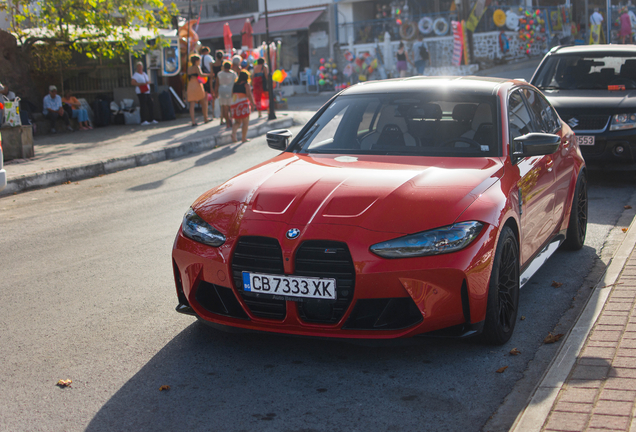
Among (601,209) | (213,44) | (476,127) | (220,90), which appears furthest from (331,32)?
(476,127)

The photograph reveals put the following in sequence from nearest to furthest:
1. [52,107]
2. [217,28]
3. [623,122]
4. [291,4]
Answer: [623,122] < [52,107] < [291,4] < [217,28]

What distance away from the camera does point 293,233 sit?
351 centimetres

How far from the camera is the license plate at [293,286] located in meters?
3.44

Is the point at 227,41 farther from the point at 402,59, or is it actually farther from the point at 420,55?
the point at 420,55

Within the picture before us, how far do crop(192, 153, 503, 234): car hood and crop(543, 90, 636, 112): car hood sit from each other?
5110 mm

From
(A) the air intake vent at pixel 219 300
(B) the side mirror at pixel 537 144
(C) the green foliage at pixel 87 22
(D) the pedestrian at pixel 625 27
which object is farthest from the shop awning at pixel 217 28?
(A) the air intake vent at pixel 219 300

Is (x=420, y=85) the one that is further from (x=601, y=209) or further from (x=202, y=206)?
(x=601, y=209)

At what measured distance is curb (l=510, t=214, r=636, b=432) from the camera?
292 cm

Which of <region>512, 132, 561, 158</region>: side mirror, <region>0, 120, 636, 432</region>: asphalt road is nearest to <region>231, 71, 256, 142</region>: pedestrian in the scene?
<region>0, 120, 636, 432</region>: asphalt road

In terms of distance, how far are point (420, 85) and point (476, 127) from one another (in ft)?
2.04

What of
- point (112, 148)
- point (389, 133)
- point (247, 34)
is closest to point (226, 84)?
point (112, 148)

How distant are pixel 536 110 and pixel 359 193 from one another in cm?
242

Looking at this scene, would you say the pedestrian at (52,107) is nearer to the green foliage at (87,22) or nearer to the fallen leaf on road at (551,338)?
the green foliage at (87,22)

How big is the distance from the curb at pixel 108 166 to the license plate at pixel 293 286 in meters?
7.98
